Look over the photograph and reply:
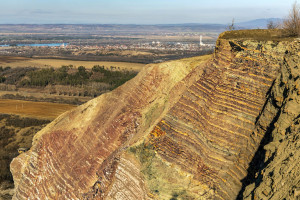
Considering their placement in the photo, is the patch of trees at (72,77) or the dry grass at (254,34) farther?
the patch of trees at (72,77)

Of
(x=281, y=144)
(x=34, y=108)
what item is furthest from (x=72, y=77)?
(x=281, y=144)

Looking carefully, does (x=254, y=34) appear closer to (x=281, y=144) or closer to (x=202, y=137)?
(x=202, y=137)

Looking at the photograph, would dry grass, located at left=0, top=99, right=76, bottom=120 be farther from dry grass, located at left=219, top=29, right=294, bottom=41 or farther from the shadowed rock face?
dry grass, located at left=219, top=29, right=294, bottom=41

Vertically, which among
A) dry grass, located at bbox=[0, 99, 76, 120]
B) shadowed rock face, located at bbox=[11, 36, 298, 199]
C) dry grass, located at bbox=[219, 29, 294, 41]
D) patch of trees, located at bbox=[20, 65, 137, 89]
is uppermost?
dry grass, located at bbox=[219, 29, 294, 41]

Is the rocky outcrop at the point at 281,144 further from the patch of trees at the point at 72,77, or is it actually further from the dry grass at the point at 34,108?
the patch of trees at the point at 72,77

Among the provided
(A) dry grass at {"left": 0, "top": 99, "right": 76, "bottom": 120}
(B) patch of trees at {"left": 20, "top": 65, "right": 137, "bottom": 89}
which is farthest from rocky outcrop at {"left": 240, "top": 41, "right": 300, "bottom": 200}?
(B) patch of trees at {"left": 20, "top": 65, "right": 137, "bottom": 89}

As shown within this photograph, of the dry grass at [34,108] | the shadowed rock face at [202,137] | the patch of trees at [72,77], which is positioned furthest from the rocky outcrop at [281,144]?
the patch of trees at [72,77]

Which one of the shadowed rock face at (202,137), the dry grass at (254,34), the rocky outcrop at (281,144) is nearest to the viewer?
the rocky outcrop at (281,144)

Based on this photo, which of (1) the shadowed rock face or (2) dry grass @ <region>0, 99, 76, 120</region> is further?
(2) dry grass @ <region>0, 99, 76, 120</region>

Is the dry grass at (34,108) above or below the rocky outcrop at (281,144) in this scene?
below
